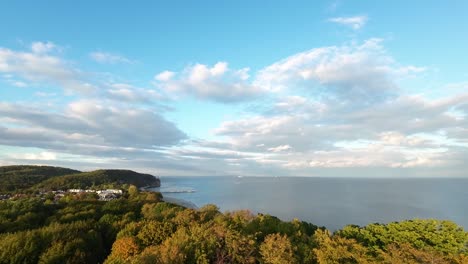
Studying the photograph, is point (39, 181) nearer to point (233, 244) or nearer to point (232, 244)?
point (232, 244)

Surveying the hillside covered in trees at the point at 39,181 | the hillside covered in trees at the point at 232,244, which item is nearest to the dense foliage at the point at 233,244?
the hillside covered in trees at the point at 232,244

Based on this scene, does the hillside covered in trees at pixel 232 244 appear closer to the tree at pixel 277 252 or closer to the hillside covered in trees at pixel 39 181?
the tree at pixel 277 252

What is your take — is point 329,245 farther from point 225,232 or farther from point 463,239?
point 463,239

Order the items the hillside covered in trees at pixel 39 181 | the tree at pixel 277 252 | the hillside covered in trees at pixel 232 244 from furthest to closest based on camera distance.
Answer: the hillside covered in trees at pixel 39 181 → the hillside covered in trees at pixel 232 244 → the tree at pixel 277 252

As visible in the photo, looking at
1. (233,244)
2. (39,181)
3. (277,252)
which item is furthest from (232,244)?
(39,181)

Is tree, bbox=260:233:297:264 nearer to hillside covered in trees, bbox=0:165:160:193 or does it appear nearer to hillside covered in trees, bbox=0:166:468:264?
hillside covered in trees, bbox=0:166:468:264

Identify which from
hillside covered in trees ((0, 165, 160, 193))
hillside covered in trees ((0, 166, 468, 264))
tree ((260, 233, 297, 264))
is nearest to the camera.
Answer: tree ((260, 233, 297, 264))

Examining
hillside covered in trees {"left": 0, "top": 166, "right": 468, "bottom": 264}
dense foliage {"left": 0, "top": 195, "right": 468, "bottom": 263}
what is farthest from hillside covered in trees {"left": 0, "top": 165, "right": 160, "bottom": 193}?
dense foliage {"left": 0, "top": 195, "right": 468, "bottom": 263}

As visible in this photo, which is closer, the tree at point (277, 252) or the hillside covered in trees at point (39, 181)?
the tree at point (277, 252)

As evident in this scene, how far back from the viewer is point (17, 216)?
173ft

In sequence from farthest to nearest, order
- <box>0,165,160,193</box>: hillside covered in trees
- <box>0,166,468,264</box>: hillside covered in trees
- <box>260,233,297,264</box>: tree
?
1. <box>0,165,160,193</box>: hillside covered in trees
2. <box>0,166,468,264</box>: hillside covered in trees
3. <box>260,233,297,264</box>: tree

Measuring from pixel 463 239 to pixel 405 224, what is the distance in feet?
19.7

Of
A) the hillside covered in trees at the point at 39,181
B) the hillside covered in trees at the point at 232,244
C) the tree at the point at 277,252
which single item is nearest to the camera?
the tree at the point at 277,252

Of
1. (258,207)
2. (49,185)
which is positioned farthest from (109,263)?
(49,185)
